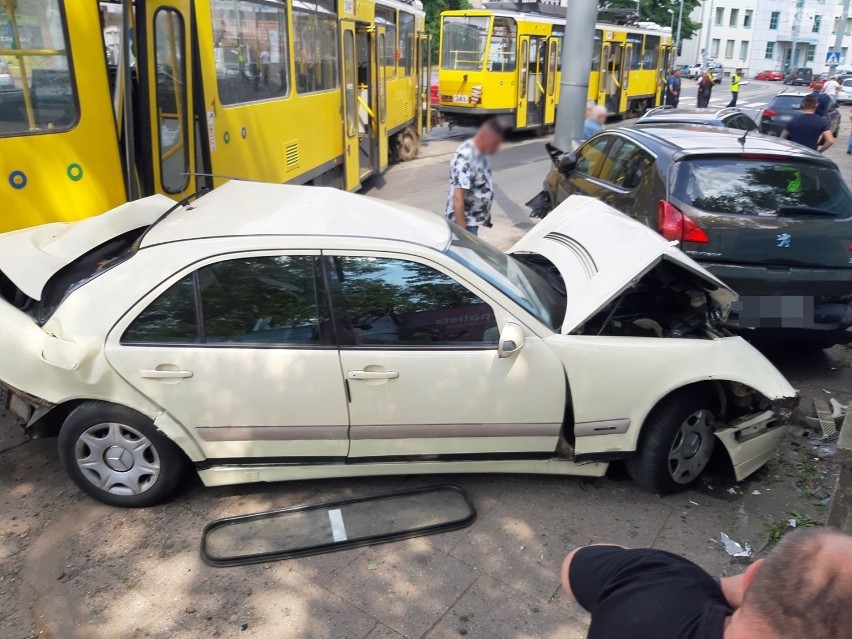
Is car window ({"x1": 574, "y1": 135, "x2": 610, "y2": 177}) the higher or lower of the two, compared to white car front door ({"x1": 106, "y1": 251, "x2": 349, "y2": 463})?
higher

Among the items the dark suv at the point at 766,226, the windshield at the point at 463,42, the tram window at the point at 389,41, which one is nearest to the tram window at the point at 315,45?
the tram window at the point at 389,41

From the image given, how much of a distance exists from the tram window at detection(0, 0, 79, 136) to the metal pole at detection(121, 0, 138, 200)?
0.44 m

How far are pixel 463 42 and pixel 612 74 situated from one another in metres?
7.19

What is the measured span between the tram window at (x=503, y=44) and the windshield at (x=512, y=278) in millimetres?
14044

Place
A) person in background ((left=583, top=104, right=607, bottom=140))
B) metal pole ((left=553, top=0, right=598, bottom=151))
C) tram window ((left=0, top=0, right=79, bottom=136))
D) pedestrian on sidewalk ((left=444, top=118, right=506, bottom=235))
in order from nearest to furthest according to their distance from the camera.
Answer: tram window ((left=0, top=0, right=79, bottom=136)) < pedestrian on sidewalk ((left=444, top=118, right=506, bottom=235)) < metal pole ((left=553, top=0, right=598, bottom=151)) < person in background ((left=583, top=104, right=607, bottom=140))

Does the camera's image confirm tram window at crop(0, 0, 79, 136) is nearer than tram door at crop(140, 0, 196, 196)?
Yes

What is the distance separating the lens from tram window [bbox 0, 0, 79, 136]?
14.9 ft

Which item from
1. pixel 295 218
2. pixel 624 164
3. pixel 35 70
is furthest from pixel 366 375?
pixel 624 164

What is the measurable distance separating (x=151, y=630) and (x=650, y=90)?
2732 cm

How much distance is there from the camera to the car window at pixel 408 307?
345cm

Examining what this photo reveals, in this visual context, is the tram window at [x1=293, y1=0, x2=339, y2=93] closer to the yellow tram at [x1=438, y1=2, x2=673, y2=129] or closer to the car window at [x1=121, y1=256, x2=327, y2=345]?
the car window at [x1=121, y1=256, x2=327, y2=345]

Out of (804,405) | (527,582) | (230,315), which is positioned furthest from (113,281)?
(804,405)

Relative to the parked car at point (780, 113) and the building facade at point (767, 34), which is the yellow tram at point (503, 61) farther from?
the building facade at point (767, 34)

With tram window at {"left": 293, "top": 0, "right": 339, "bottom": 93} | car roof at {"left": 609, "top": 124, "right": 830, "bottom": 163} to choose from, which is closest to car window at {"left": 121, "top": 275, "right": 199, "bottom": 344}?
car roof at {"left": 609, "top": 124, "right": 830, "bottom": 163}
